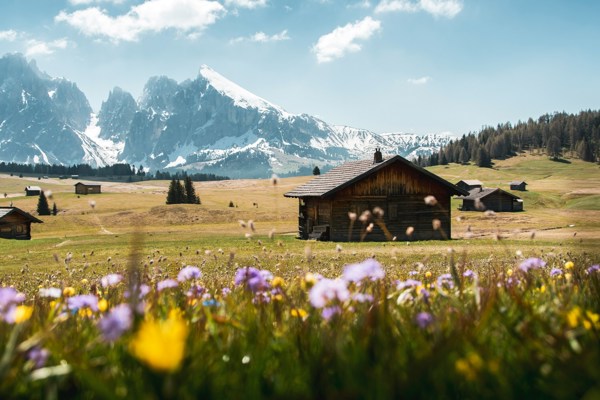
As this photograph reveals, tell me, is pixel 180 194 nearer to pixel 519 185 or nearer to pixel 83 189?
pixel 83 189

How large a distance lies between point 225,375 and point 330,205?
36730 mm

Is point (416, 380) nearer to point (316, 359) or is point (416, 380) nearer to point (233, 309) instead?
point (316, 359)

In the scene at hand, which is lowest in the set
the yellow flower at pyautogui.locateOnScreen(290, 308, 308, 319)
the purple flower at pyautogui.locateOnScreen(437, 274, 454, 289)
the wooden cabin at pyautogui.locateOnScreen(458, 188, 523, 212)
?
the wooden cabin at pyautogui.locateOnScreen(458, 188, 523, 212)

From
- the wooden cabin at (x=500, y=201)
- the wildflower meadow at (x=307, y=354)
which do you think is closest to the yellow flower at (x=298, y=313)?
the wildflower meadow at (x=307, y=354)

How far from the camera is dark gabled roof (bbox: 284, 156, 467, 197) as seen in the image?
37.8 meters

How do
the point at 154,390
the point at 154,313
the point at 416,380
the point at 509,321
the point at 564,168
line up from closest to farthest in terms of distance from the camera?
1. the point at 154,390
2. the point at 416,380
3. the point at 509,321
4. the point at 154,313
5. the point at 564,168

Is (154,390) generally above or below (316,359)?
above

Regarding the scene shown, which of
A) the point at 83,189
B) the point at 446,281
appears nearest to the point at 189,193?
the point at 83,189

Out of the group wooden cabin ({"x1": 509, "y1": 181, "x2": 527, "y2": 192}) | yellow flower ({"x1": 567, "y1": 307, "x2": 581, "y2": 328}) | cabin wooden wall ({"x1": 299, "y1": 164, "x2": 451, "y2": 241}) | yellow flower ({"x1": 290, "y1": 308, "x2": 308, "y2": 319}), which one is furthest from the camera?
wooden cabin ({"x1": 509, "y1": 181, "x2": 527, "y2": 192})

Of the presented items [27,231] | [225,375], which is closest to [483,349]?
[225,375]

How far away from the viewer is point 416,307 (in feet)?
10.1

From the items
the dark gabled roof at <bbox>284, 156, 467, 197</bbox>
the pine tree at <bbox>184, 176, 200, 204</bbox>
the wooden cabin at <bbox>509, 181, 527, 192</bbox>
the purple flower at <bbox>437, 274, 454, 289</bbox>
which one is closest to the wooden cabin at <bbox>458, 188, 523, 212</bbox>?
the wooden cabin at <bbox>509, 181, 527, 192</bbox>

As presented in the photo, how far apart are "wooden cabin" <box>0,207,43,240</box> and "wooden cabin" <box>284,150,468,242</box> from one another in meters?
39.8

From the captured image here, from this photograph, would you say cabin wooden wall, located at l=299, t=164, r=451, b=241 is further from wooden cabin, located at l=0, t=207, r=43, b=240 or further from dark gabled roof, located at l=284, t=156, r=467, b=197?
wooden cabin, located at l=0, t=207, r=43, b=240
